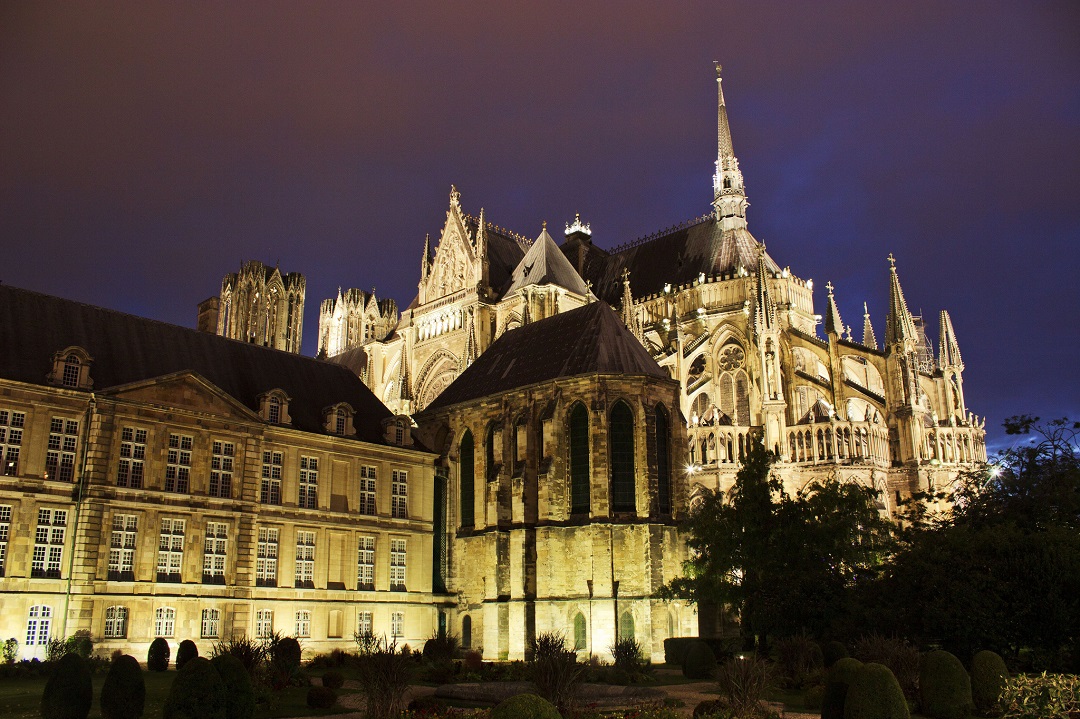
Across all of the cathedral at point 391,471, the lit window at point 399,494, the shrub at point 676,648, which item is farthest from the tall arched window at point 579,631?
the lit window at point 399,494

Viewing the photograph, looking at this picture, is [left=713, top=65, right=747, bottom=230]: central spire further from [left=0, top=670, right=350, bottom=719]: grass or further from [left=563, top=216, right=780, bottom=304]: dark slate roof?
[left=0, top=670, right=350, bottom=719]: grass

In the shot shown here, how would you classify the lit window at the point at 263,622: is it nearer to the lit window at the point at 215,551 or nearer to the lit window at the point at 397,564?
the lit window at the point at 215,551

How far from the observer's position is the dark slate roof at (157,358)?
33.2 meters

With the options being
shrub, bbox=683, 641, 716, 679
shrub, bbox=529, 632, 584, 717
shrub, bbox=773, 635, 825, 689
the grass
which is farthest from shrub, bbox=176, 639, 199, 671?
shrub, bbox=773, 635, 825, 689

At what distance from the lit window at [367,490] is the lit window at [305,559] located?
10.0ft

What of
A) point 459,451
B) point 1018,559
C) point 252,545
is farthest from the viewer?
point 459,451

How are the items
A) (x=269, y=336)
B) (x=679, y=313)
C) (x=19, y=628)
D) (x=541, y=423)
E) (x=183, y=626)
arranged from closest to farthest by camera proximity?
(x=19, y=628)
(x=183, y=626)
(x=541, y=423)
(x=679, y=313)
(x=269, y=336)

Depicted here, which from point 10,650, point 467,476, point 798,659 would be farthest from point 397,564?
point 798,659

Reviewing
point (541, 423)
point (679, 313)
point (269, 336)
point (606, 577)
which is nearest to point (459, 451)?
point (541, 423)

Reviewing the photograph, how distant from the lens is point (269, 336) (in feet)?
318

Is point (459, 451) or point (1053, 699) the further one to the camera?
point (459, 451)

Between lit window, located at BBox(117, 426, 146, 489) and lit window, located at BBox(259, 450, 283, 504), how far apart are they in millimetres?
4978

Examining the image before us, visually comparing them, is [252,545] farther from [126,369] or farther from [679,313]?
[679,313]

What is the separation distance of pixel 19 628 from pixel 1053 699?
94.3ft
